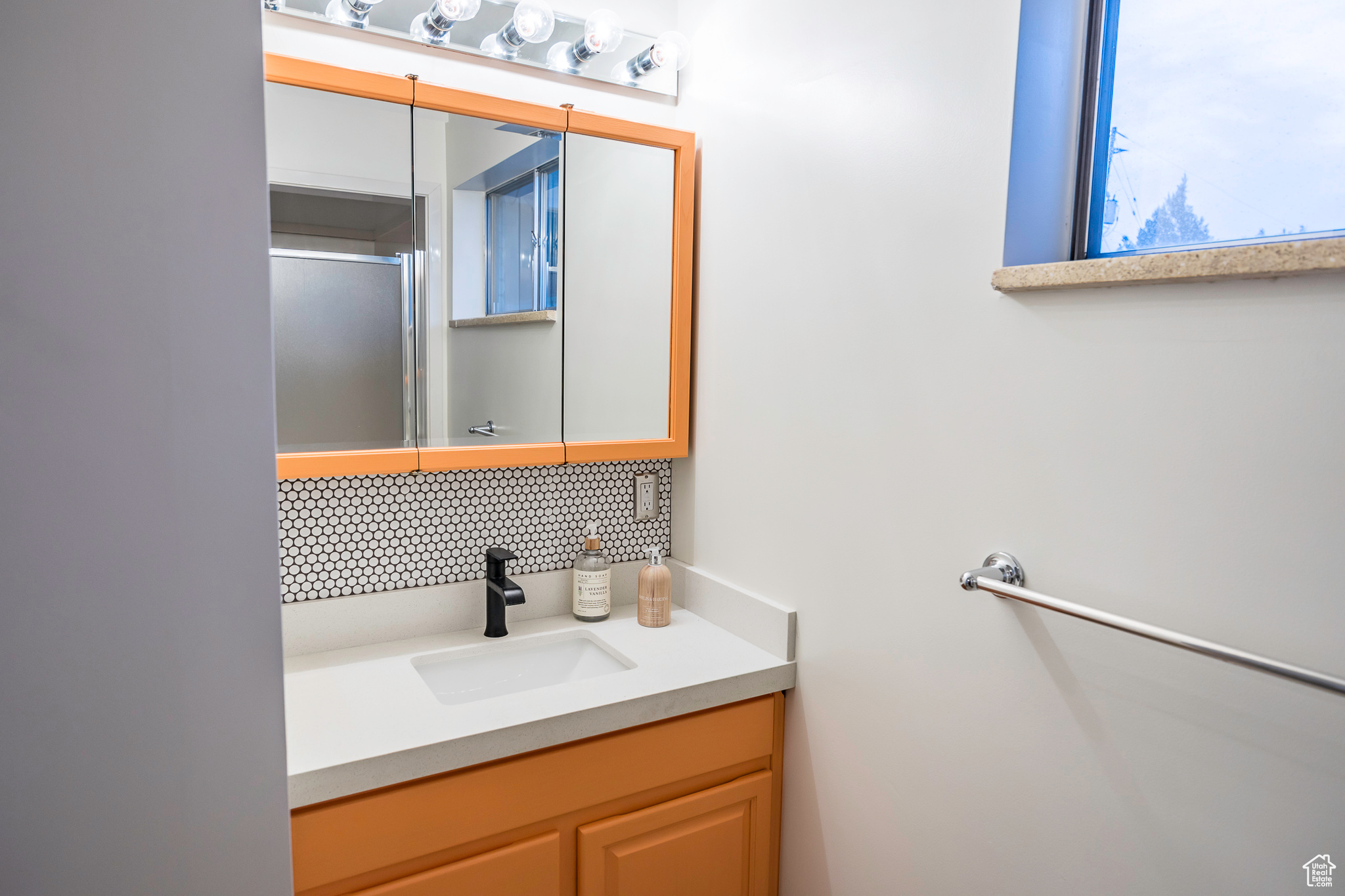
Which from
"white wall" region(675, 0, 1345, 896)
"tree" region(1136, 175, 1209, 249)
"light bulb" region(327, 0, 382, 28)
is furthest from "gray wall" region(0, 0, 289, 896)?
"light bulb" region(327, 0, 382, 28)

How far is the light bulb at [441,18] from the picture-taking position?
1.42 m

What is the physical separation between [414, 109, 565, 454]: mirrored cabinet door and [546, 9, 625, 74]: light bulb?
0.62 feet

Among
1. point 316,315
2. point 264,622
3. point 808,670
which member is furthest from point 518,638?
point 264,622

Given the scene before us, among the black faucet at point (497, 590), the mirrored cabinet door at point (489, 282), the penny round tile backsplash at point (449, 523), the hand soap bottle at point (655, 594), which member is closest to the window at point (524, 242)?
the mirrored cabinet door at point (489, 282)

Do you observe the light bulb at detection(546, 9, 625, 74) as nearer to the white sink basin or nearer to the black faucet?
the black faucet

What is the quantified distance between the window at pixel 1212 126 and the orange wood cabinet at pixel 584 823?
101cm

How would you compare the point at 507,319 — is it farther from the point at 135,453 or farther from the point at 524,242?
the point at 135,453

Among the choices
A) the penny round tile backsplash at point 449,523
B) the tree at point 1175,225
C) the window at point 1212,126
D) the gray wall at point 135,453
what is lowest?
the penny round tile backsplash at point 449,523

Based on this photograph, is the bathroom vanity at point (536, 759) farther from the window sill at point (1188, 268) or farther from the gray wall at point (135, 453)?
the window sill at point (1188, 268)

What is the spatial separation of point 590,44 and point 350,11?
1.48 feet

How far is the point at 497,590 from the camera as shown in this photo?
1529mm

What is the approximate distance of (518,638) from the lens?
156cm

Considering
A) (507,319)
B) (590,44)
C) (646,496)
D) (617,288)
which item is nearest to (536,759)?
(646,496)

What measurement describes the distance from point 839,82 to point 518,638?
1208 mm
